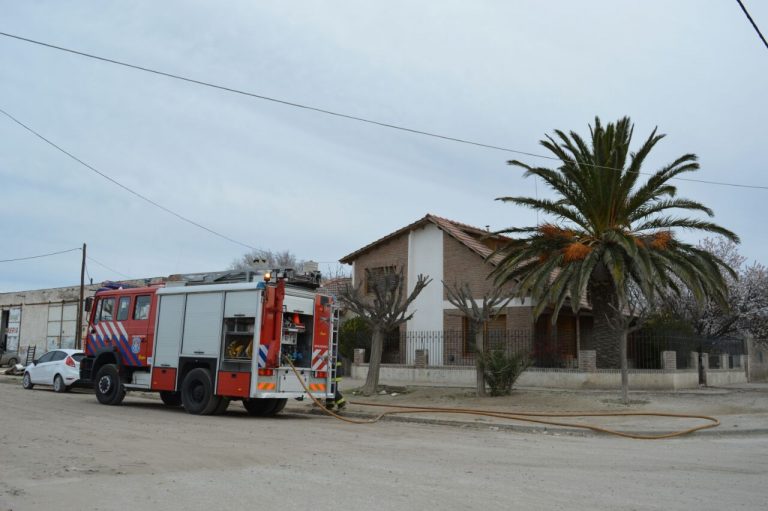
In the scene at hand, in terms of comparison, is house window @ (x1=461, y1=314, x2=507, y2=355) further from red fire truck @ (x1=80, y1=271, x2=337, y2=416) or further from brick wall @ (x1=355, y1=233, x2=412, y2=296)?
red fire truck @ (x1=80, y1=271, x2=337, y2=416)

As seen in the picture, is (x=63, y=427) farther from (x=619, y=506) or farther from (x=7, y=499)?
(x=619, y=506)

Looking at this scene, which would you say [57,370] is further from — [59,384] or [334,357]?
[334,357]

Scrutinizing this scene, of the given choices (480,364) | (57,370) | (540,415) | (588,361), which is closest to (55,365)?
(57,370)

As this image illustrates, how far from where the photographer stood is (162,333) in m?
16.5

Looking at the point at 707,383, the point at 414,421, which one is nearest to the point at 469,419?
the point at 414,421

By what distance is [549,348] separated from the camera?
982 inches

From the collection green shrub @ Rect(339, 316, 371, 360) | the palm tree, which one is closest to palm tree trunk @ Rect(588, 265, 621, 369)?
the palm tree

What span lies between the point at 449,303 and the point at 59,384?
15.1 metres

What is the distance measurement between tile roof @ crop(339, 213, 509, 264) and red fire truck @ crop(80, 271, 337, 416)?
43.2ft

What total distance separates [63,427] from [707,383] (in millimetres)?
21632

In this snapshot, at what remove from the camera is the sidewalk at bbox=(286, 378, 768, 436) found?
1354 centimetres

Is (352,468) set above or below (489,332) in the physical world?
below

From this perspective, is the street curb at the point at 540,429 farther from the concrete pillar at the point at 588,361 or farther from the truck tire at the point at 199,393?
the concrete pillar at the point at 588,361

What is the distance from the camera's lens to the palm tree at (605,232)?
20141 millimetres
